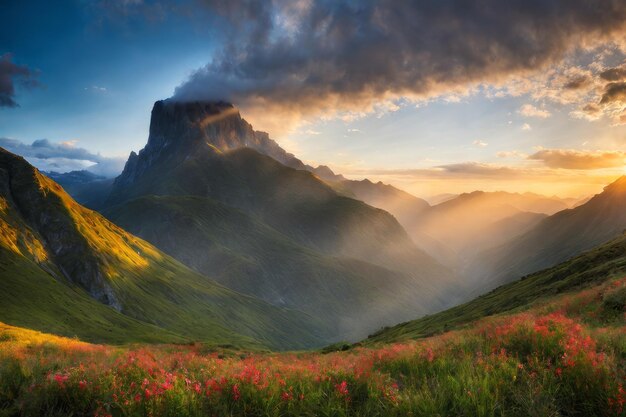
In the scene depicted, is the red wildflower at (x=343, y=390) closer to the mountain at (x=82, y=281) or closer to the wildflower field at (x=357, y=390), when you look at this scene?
the wildflower field at (x=357, y=390)

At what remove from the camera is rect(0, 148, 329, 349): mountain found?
9081 cm

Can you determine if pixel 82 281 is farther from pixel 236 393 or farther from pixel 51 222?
pixel 236 393

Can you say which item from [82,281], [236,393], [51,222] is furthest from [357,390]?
[51,222]

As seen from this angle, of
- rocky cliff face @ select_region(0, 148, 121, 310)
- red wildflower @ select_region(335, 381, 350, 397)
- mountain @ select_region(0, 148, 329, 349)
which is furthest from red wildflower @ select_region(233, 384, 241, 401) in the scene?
rocky cliff face @ select_region(0, 148, 121, 310)

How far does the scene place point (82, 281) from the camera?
133625 millimetres

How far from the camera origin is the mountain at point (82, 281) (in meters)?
90.8

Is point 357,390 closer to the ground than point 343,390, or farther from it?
closer to the ground

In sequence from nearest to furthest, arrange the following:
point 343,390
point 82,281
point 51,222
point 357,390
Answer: point 343,390 < point 357,390 < point 82,281 < point 51,222

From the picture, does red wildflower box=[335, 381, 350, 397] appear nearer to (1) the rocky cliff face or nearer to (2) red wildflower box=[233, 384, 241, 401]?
(2) red wildflower box=[233, 384, 241, 401]

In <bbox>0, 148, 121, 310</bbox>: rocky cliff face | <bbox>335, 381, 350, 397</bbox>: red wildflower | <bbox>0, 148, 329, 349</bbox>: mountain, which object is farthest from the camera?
<bbox>0, 148, 121, 310</bbox>: rocky cliff face

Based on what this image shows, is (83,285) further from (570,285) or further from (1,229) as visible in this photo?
(570,285)

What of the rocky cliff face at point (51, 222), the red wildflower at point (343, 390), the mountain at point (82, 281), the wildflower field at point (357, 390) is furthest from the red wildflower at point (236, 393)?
the rocky cliff face at point (51, 222)

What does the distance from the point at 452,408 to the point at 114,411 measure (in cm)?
571

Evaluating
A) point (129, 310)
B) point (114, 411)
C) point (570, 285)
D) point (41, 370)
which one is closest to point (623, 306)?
point (114, 411)
